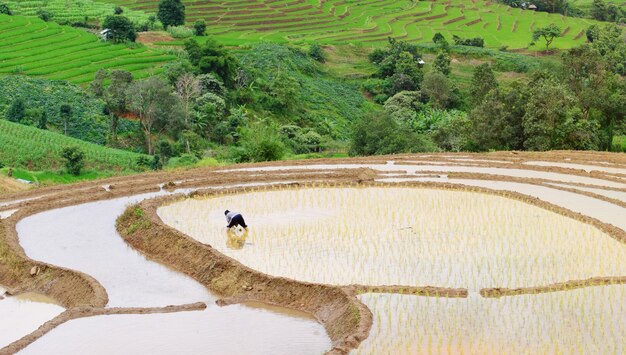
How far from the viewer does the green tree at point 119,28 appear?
5253 centimetres

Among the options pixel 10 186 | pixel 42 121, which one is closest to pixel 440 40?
pixel 42 121

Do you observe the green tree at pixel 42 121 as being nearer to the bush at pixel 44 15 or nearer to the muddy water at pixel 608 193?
the bush at pixel 44 15

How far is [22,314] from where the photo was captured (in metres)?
14.4

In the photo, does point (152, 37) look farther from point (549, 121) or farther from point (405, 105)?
point (549, 121)

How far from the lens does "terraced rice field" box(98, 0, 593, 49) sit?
213ft

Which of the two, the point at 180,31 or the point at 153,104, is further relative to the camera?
the point at 180,31

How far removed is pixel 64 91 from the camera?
4284 cm

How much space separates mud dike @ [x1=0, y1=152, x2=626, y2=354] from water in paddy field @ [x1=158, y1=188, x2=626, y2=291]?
0.18ft

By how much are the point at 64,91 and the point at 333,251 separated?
29084mm

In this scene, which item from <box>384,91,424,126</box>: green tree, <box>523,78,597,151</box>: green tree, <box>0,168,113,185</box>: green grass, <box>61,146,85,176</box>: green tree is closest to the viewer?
<box>0,168,113,185</box>: green grass

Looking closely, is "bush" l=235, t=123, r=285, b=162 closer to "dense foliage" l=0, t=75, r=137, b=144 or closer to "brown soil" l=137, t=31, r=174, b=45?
"dense foliage" l=0, t=75, r=137, b=144

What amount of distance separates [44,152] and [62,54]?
58.1ft

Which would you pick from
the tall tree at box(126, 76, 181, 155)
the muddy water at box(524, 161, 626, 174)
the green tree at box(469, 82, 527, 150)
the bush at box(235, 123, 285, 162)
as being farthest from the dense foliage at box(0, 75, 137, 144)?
the muddy water at box(524, 161, 626, 174)

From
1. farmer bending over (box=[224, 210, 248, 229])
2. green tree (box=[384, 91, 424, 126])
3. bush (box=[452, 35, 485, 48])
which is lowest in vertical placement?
green tree (box=[384, 91, 424, 126])
